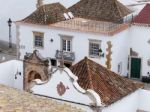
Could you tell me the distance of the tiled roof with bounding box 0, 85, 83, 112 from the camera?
10398mm

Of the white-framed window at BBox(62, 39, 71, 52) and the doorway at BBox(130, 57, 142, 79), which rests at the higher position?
the white-framed window at BBox(62, 39, 71, 52)

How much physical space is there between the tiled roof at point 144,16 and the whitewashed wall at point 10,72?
10.1 m

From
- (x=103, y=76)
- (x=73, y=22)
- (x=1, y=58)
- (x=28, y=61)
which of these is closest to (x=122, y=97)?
(x=103, y=76)

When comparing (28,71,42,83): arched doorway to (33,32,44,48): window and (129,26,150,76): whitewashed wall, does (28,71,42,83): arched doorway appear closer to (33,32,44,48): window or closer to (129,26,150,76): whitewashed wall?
(33,32,44,48): window

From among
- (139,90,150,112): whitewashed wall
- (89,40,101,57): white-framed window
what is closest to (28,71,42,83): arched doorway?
(89,40,101,57): white-framed window

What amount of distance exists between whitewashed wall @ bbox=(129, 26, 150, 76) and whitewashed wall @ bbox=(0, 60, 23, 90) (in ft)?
31.1

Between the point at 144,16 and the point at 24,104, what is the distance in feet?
93.3

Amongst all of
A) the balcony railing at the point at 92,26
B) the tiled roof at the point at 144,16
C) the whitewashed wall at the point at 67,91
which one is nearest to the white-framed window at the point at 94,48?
the balcony railing at the point at 92,26

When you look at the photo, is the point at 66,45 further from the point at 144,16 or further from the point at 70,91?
the point at 70,91

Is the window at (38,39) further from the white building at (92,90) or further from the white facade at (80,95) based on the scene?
the white facade at (80,95)

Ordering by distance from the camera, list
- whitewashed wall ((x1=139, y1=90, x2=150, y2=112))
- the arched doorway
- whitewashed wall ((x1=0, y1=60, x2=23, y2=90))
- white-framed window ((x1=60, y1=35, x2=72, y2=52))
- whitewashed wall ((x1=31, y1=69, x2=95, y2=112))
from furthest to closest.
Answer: white-framed window ((x1=60, y1=35, x2=72, y2=52)) < whitewashed wall ((x1=0, y1=60, x2=23, y2=90)) < the arched doorway < whitewashed wall ((x1=139, y1=90, x2=150, y2=112)) < whitewashed wall ((x1=31, y1=69, x2=95, y2=112))

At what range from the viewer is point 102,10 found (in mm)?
38688

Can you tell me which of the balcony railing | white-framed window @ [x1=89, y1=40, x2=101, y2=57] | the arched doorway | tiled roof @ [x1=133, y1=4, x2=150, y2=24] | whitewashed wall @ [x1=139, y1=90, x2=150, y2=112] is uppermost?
tiled roof @ [x1=133, y1=4, x2=150, y2=24]

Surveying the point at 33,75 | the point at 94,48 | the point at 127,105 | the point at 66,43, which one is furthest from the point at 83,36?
the point at 127,105
